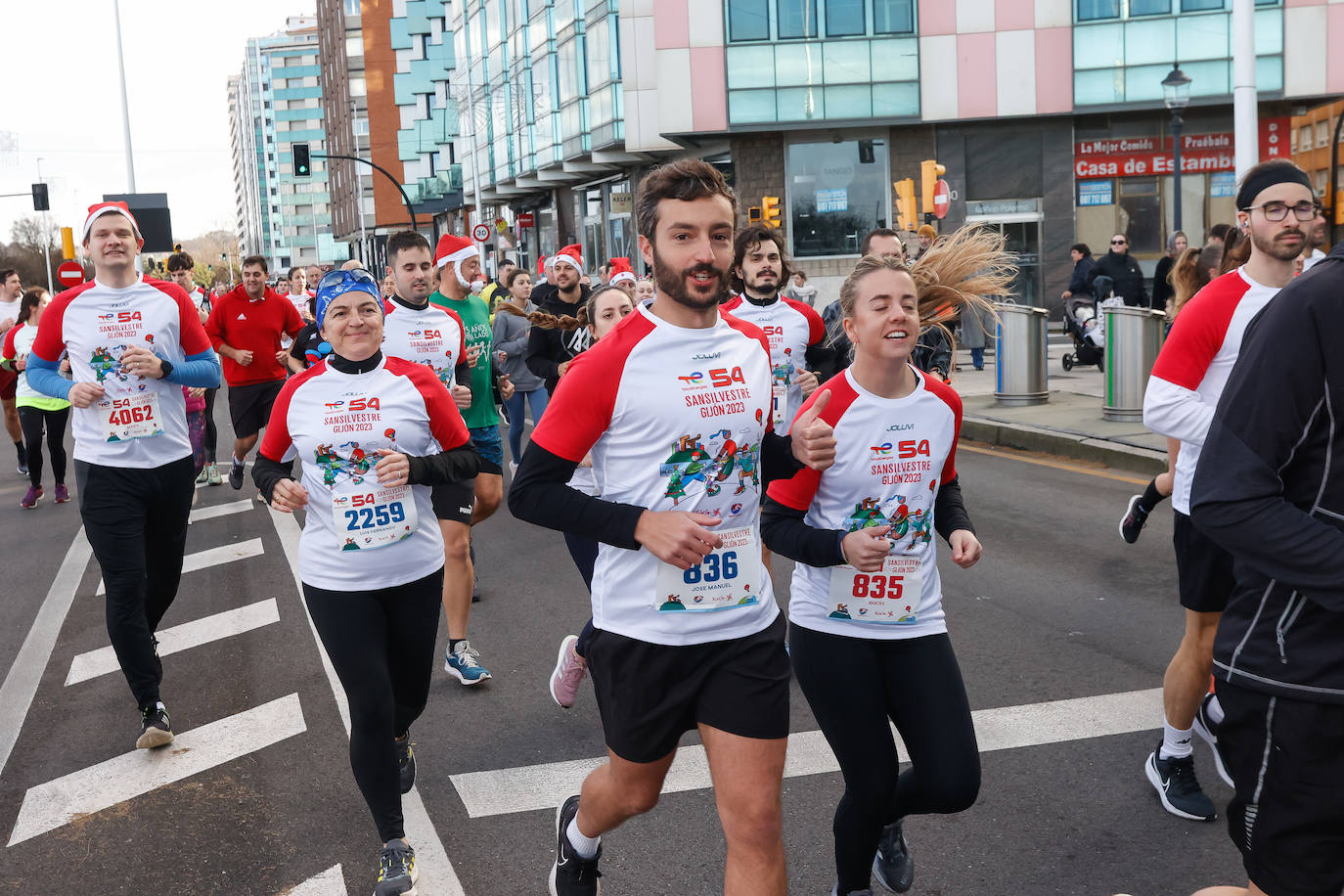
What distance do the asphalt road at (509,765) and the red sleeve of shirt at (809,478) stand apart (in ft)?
4.10

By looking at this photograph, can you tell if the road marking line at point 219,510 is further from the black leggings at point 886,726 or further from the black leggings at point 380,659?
the black leggings at point 886,726

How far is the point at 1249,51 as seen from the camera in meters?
14.9

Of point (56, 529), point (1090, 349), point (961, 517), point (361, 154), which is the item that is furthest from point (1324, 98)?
point (361, 154)

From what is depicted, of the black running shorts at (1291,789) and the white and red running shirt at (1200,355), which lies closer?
the black running shorts at (1291,789)

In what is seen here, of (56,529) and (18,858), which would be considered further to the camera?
(56,529)

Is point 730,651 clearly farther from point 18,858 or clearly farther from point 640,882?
point 18,858

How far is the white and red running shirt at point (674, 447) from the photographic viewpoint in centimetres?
326

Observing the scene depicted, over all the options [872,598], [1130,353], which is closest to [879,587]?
[872,598]

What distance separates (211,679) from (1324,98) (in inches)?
1298

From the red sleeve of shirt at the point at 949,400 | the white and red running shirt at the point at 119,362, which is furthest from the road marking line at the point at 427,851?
the red sleeve of shirt at the point at 949,400

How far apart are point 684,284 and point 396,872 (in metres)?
2.09

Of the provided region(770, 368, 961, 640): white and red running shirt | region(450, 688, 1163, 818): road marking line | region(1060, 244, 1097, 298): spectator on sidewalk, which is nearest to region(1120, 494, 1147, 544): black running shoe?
region(450, 688, 1163, 818): road marking line

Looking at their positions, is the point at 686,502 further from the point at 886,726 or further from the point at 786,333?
the point at 786,333

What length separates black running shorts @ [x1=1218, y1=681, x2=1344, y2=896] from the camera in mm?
2422
